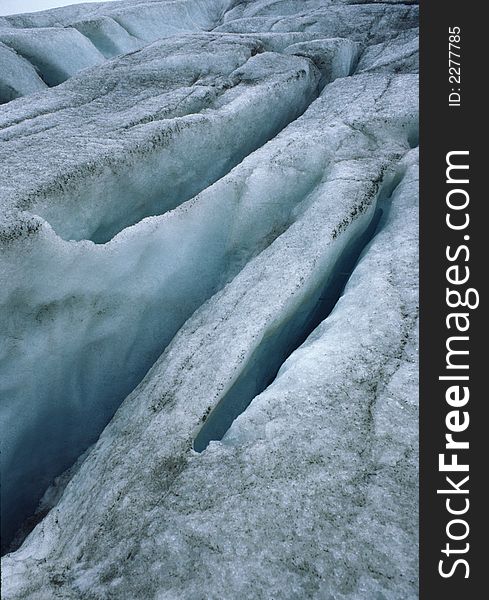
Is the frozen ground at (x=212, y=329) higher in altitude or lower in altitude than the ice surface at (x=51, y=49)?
lower

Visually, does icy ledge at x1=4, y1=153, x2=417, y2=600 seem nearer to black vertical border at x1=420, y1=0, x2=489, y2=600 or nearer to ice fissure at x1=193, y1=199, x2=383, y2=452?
black vertical border at x1=420, y1=0, x2=489, y2=600

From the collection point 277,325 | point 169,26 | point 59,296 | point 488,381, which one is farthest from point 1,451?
point 169,26

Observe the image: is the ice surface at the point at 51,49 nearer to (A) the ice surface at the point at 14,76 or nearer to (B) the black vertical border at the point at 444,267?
(A) the ice surface at the point at 14,76

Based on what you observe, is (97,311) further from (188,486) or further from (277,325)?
(188,486)

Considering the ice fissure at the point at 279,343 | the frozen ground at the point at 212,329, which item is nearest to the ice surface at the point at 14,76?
the frozen ground at the point at 212,329

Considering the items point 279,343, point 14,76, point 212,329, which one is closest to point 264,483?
point 212,329

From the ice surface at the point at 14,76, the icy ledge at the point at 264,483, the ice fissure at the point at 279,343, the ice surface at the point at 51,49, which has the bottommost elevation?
the icy ledge at the point at 264,483
